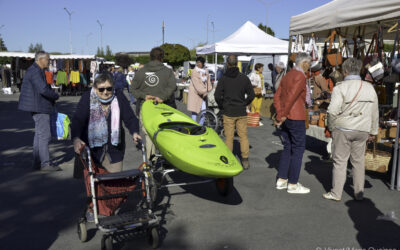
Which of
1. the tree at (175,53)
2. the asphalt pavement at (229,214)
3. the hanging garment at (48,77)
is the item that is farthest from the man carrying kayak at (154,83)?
the tree at (175,53)

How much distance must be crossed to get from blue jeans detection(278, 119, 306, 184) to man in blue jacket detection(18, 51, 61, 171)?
13.0ft

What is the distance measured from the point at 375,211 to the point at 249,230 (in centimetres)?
181

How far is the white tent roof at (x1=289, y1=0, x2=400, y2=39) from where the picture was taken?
18.3 feet

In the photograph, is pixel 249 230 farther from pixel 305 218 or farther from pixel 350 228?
pixel 350 228

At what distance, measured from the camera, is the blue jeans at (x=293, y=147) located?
202 inches

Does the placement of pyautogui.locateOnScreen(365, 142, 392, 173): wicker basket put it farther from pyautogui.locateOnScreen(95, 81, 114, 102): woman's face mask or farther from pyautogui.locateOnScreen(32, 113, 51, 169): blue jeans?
pyautogui.locateOnScreen(32, 113, 51, 169): blue jeans

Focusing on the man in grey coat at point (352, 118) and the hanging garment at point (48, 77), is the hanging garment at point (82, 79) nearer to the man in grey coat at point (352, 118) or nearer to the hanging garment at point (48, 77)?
the hanging garment at point (48, 77)

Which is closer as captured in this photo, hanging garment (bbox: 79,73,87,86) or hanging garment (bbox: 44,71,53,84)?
hanging garment (bbox: 44,71,53,84)

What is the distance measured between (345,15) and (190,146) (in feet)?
13.8

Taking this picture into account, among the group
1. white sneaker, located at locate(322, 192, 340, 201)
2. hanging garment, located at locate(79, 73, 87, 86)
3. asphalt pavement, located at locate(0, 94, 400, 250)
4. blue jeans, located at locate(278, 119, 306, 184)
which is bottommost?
asphalt pavement, located at locate(0, 94, 400, 250)

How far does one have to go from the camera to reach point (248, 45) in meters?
14.2

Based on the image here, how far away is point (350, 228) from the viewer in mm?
4145

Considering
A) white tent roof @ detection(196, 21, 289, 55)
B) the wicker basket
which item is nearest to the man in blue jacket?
the wicker basket

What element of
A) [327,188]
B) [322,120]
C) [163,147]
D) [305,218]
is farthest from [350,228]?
[322,120]
